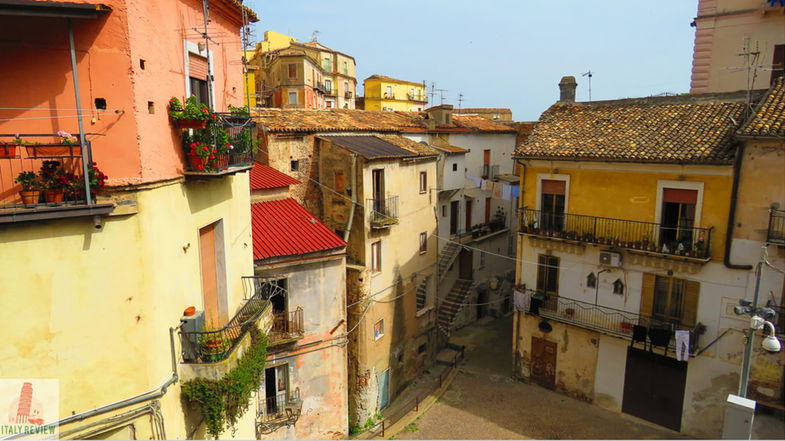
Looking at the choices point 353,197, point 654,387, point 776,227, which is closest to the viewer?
point 776,227

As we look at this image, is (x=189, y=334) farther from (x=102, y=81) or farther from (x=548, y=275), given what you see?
(x=548, y=275)

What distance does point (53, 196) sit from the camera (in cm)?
615

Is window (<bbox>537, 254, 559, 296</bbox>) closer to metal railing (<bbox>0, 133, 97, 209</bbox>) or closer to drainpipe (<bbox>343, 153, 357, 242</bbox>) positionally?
drainpipe (<bbox>343, 153, 357, 242</bbox>)

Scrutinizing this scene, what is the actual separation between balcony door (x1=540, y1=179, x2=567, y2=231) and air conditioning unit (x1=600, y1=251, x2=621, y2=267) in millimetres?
2282

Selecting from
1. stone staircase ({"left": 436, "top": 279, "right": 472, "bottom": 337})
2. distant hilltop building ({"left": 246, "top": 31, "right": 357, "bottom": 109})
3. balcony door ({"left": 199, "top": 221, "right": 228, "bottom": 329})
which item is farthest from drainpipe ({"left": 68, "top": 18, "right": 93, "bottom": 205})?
distant hilltop building ({"left": 246, "top": 31, "right": 357, "bottom": 109})

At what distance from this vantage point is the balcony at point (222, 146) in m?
8.04

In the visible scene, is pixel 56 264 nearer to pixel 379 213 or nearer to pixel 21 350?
pixel 21 350

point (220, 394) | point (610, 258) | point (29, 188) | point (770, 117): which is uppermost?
point (770, 117)

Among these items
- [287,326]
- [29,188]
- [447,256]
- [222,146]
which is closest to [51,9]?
[29,188]

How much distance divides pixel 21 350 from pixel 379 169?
55.5 ft

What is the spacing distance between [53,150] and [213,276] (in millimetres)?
4305

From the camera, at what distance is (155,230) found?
693cm

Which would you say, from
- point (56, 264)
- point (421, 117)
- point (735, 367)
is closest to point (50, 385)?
point (56, 264)

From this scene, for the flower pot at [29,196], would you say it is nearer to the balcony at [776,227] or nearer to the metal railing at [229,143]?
the metal railing at [229,143]
